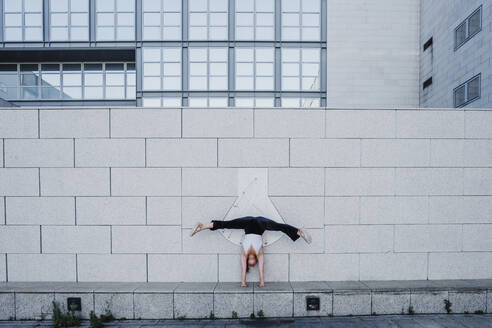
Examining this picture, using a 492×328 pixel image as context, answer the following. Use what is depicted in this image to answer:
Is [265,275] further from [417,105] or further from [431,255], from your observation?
[417,105]

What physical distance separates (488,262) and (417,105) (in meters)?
→ 14.2

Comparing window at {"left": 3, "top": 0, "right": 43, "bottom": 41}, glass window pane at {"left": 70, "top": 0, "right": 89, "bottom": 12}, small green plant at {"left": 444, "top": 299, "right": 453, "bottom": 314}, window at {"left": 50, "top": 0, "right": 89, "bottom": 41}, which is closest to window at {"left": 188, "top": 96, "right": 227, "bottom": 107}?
window at {"left": 50, "top": 0, "right": 89, "bottom": 41}

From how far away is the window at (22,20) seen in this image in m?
16.6

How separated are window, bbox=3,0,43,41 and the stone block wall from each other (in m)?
16.0

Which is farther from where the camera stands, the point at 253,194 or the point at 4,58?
the point at 4,58

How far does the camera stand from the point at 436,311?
5.25 m

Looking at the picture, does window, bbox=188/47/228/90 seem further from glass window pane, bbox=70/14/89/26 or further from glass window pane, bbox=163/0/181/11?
glass window pane, bbox=70/14/89/26

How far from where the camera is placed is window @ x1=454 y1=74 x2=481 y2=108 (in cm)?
1245

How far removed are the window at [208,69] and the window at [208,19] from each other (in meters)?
0.86

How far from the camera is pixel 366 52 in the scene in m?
16.6

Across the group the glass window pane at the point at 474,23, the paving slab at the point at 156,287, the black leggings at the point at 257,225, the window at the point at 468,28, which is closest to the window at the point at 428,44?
the window at the point at 468,28

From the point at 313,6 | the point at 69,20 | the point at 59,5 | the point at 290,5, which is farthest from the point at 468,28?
the point at 59,5

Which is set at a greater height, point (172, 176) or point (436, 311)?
point (172, 176)

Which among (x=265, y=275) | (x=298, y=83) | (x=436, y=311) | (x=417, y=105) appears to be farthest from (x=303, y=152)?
(x=417, y=105)
